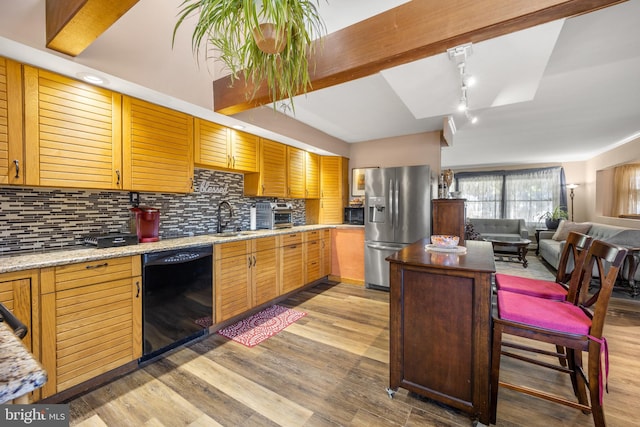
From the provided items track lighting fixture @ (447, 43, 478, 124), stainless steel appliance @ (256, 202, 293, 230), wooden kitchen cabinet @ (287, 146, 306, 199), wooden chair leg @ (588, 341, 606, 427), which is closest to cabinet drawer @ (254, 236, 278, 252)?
stainless steel appliance @ (256, 202, 293, 230)

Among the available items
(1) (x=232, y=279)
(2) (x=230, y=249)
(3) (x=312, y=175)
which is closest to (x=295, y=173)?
(3) (x=312, y=175)

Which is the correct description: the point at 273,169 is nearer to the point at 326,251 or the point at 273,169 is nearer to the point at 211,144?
the point at 211,144

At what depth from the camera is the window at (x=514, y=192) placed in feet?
23.7

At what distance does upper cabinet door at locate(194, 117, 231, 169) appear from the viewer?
2.63 meters

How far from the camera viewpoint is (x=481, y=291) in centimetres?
143

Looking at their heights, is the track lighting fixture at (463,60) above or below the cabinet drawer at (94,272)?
above

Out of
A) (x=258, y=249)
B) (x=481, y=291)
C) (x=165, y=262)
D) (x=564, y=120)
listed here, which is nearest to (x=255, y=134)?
(x=258, y=249)

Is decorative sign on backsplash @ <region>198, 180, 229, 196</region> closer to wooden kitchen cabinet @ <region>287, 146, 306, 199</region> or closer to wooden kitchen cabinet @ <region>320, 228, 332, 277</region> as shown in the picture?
wooden kitchen cabinet @ <region>287, 146, 306, 199</region>

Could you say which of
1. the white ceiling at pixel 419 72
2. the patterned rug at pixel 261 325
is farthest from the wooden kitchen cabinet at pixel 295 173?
the patterned rug at pixel 261 325

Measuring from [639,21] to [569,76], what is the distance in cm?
82

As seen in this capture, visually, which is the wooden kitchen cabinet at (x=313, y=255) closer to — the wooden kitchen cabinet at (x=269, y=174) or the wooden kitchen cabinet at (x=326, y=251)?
the wooden kitchen cabinet at (x=326, y=251)

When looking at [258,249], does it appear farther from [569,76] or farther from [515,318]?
[569,76]

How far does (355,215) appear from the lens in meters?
4.55

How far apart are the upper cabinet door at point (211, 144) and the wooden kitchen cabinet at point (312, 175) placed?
153 cm
